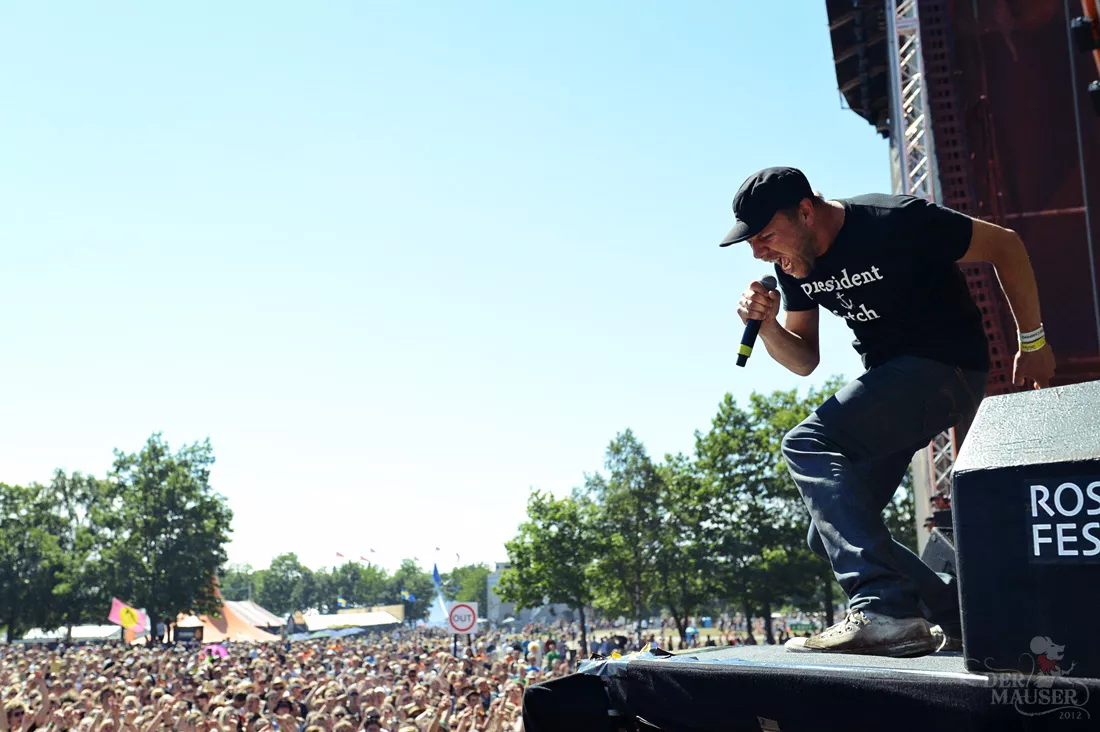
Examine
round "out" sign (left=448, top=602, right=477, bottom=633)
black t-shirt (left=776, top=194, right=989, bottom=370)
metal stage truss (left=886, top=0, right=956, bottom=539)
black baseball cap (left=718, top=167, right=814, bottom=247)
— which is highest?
metal stage truss (left=886, top=0, right=956, bottom=539)

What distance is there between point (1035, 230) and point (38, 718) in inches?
633

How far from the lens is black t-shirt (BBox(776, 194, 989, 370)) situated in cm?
259

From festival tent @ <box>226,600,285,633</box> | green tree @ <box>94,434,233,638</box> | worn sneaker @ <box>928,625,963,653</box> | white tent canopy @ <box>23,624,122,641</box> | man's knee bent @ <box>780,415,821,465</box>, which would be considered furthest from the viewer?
white tent canopy @ <box>23,624,122,641</box>

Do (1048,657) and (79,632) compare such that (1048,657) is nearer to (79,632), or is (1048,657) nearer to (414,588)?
(79,632)

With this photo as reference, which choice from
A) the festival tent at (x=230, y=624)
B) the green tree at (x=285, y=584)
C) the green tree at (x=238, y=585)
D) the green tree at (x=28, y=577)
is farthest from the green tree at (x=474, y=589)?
the green tree at (x=28, y=577)

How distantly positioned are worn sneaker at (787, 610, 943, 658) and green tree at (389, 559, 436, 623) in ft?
455

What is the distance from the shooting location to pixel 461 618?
92.0ft

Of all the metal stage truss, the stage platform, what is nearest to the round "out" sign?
the metal stage truss

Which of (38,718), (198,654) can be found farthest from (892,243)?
(198,654)

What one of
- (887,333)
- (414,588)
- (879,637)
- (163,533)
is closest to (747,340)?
(887,333)

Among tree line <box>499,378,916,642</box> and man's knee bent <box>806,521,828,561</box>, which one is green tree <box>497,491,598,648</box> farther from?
man's knee bent <box>806,521,828,561</box>

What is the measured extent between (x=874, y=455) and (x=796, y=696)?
77 centimetres

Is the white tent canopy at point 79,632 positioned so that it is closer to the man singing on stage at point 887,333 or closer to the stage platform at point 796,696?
the stage platform at point 796,696

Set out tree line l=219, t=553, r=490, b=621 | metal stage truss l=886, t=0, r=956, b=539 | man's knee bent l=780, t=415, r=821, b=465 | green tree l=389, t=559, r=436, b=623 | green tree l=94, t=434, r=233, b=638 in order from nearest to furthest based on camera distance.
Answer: man's knee bent l=780, t=415, r=821, b=465 → metal stage truss l=886, t=0, r=956, b=539 → green tree l=94, t=434, r=233, b=638 → green tree l=389, t=559, r=436, b=623 → tree line l=219, t=553, r=490, b=621
